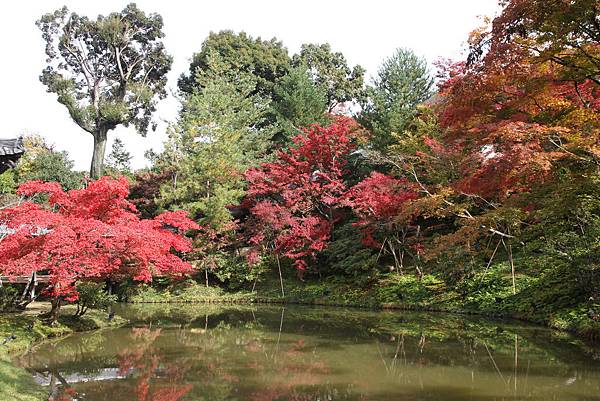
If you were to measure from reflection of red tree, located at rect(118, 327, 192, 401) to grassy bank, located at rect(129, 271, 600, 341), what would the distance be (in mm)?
7904

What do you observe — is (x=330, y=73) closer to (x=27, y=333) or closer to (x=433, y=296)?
(x=433, y=296)

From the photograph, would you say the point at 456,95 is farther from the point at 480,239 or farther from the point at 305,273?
the point at 305,273

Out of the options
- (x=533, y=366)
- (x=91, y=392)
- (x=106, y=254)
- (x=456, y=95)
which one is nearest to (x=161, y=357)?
(x=91, y=392)

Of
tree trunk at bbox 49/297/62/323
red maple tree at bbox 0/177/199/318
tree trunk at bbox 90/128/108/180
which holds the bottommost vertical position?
tree trunk at bbox 49/297/62/323

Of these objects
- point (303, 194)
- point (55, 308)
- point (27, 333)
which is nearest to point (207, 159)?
point (303, 194)

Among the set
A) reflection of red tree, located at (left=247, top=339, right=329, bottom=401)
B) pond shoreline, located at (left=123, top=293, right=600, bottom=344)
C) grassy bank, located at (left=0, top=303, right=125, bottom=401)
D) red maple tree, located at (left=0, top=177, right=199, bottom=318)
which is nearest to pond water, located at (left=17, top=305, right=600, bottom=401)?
reflection of red tree, located at (left=247, top=339, right=329, bottom=401)

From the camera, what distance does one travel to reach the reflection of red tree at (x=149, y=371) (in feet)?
21.1

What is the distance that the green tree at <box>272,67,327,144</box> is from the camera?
944 inches

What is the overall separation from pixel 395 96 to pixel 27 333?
16.6 m

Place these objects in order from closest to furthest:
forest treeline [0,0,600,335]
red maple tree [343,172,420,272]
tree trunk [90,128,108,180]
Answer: forest treeline [0,0,600,335] → red maple tree [343,172,420,272] → tree trunk [90,128,108,180]

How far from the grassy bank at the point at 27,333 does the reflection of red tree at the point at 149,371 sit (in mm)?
1281

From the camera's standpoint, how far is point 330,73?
34.8 meters

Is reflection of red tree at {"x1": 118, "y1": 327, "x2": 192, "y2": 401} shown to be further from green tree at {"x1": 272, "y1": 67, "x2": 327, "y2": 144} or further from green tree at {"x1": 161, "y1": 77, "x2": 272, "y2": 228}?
green tree at {"x1": 272, "y1": 67, "x2": 327, "y2": 144}

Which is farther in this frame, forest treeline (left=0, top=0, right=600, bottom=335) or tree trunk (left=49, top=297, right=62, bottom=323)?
tree trunk (left=49, top=297, right=62, bottom=323)
